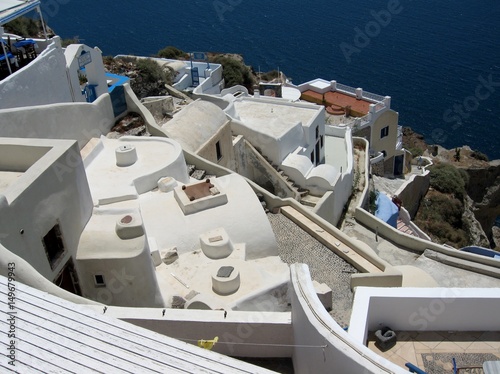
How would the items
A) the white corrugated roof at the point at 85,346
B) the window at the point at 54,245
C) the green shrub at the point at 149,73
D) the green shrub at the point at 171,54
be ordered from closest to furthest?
the white corrugated roof at the point at 85,346, the window at the point at 54,245, the green shrub at the point at 149,73, the green shrub at the point at 171,54

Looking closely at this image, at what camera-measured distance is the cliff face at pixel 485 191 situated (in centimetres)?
5106

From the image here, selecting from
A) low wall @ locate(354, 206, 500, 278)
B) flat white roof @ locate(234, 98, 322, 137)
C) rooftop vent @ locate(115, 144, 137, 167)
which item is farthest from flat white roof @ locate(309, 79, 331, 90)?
rooftop vent @ locate(115, 144, 137, 167)

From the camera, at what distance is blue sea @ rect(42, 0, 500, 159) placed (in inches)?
2586

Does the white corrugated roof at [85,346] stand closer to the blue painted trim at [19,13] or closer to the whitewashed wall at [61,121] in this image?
the whitewashed wall at [61,121]

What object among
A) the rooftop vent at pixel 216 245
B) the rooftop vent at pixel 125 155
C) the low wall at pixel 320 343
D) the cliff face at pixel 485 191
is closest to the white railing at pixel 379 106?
the cliff face at pixel 485 191

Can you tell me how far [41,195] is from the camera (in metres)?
11.8

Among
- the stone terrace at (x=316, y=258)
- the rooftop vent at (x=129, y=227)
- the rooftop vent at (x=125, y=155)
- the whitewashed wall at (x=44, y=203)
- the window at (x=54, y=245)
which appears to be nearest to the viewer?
the whitewashed wall at (x=44, y=203)

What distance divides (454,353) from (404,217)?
2540cm

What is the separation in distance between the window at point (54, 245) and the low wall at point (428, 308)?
6.69 m

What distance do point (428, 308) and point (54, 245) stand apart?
8013 millimetres

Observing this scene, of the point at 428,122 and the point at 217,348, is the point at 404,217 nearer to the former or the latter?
the point at 217,348

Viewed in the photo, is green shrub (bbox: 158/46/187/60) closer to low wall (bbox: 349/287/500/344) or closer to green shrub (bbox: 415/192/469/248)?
green shrub (bbox: 415/192/469/248)

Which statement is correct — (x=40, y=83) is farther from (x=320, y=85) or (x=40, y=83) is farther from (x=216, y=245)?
(x=320, y=85)

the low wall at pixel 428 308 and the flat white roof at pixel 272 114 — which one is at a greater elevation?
the low wall at pixel 428 308
